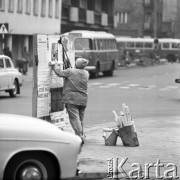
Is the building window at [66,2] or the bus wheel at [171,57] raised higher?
the building window at [66,2]

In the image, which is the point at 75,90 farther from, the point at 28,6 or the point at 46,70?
the point at 28,6

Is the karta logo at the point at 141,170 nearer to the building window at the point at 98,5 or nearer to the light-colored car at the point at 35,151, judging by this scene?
the light-colored car at the point at 35,151

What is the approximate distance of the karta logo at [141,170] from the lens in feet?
38.2

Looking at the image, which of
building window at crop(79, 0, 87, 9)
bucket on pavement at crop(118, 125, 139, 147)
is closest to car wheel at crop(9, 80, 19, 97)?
bucket on pavement at crop(118, 125, 139, 147)

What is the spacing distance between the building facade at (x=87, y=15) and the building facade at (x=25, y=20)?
7.70 ft

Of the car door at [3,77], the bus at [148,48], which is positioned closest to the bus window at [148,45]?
the bus at [148,48]

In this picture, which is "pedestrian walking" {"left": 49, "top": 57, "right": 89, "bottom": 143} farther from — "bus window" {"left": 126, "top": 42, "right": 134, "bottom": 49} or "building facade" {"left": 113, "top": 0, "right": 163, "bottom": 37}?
"building facade" {"left": 113, "top": 0, "right": 163, "bottom": 37}

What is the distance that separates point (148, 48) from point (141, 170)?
8721 centimetres

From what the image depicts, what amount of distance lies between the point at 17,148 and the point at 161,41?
93865 mm

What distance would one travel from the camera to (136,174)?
11.8m

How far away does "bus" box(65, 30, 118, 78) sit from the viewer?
46.0 metres

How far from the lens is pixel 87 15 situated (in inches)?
2916

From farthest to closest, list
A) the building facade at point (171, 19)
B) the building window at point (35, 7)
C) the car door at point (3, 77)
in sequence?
1. the building facade at point (171, 19)
2. the building window at point (35, 7)
3. the car door at point (3, 77)

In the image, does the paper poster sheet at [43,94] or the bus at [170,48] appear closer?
the paper poster sheet at [43,94]
